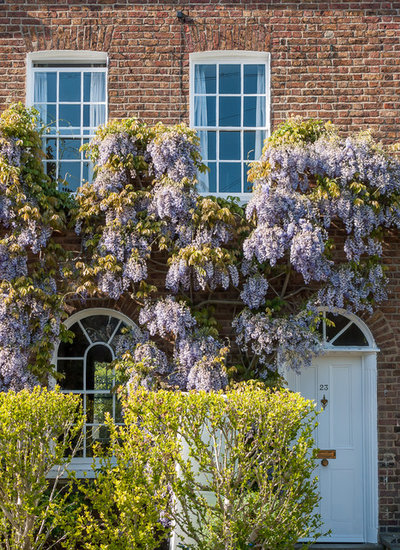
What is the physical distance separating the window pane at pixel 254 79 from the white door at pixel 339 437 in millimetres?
3380

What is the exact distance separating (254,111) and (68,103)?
2300 mm

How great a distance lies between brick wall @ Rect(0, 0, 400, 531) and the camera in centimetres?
974

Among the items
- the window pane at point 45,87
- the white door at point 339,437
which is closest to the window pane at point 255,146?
the window pane at point 45,87

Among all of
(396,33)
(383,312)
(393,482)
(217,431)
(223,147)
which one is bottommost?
(393,482)

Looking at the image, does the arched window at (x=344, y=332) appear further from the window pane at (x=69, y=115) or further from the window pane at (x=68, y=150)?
the window pane at (x=69, y=115)

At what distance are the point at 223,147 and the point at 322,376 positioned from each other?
304 cm

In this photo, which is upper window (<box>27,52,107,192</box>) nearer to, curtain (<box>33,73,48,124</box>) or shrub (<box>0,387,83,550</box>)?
curtain (<box>33,73,48,124</box>)

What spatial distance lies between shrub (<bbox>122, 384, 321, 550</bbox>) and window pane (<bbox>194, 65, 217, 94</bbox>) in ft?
14.9

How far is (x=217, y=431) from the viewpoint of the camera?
7.25 m

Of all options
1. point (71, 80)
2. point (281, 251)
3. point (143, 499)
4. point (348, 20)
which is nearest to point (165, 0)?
point (71, 80)

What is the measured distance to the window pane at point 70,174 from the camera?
9.84 m

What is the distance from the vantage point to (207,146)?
991cm

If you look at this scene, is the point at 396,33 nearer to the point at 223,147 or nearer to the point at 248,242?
the point at 223,147

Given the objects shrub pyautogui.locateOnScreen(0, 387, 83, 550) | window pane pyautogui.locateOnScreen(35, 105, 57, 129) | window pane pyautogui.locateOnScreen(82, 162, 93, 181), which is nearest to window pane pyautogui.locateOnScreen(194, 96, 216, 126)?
window pane pyautogui.locateOnScreen(82, 162, 93, 181)
